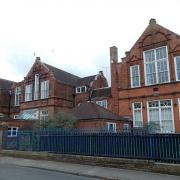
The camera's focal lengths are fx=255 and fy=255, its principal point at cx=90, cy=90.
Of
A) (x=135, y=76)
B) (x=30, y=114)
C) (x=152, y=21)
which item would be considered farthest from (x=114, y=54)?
(x=30, y=114)

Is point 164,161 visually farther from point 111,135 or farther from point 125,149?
point 111,135

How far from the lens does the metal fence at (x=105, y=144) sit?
1299 cm

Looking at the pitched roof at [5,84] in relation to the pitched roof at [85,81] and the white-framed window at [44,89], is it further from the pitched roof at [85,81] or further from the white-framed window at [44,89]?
the pitched roof at [85,81]

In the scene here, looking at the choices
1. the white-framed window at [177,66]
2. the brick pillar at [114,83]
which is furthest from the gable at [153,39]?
the brick pillar at [114,83]

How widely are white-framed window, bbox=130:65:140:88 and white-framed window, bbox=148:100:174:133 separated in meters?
2.97

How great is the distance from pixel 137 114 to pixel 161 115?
3.00 m

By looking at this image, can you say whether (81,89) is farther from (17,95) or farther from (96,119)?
(96,119)

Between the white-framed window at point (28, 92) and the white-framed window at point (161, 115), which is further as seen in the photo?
the white-framed window at point (28, 92)

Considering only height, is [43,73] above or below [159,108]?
above

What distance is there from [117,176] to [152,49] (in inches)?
810

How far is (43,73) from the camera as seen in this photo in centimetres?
3928

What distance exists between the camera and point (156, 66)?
94.6 feet

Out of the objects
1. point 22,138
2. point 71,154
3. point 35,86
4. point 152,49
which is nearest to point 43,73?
point 35,86

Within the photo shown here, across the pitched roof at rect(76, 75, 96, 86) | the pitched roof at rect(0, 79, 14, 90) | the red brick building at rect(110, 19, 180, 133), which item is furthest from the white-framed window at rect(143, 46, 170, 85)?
the pitched roof at rect(0, 79, 14, 90)
